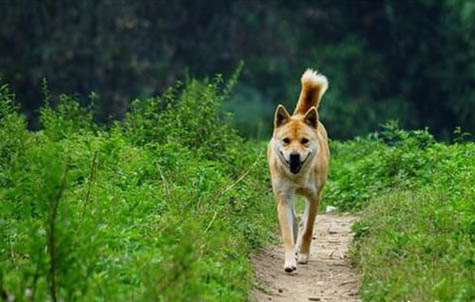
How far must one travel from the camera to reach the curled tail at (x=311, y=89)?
1049 cm

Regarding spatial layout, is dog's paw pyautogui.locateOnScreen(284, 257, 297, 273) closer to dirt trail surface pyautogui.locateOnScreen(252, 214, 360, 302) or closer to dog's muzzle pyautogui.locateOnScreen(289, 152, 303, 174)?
dirt trail surface pyautogui.locateOnScreen(252, 214, 360, 302)

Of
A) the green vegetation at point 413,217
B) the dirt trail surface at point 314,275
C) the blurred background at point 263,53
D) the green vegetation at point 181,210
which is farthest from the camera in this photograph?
the blurred background at point 263,53

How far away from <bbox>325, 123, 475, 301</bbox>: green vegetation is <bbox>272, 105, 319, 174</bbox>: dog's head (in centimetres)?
86

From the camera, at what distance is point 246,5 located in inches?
1192

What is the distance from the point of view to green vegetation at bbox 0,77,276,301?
6504mm

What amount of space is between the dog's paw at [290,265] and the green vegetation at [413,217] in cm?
53

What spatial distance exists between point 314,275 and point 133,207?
1544mm

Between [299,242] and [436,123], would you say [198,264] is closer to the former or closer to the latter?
[299,242]

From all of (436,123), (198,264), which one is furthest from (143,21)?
(198,264)

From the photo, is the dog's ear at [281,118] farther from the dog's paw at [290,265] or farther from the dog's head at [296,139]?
the dog's paw at [290,265]

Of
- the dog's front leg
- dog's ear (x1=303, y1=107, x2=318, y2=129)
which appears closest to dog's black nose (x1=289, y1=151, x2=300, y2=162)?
the dog's front leg

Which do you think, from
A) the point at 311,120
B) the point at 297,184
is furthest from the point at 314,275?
the point at 311,120

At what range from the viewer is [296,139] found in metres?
9.65

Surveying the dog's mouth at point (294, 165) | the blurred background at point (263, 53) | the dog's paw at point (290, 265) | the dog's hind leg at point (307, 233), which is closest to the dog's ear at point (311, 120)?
the dog's mouth at point (294, 165)
